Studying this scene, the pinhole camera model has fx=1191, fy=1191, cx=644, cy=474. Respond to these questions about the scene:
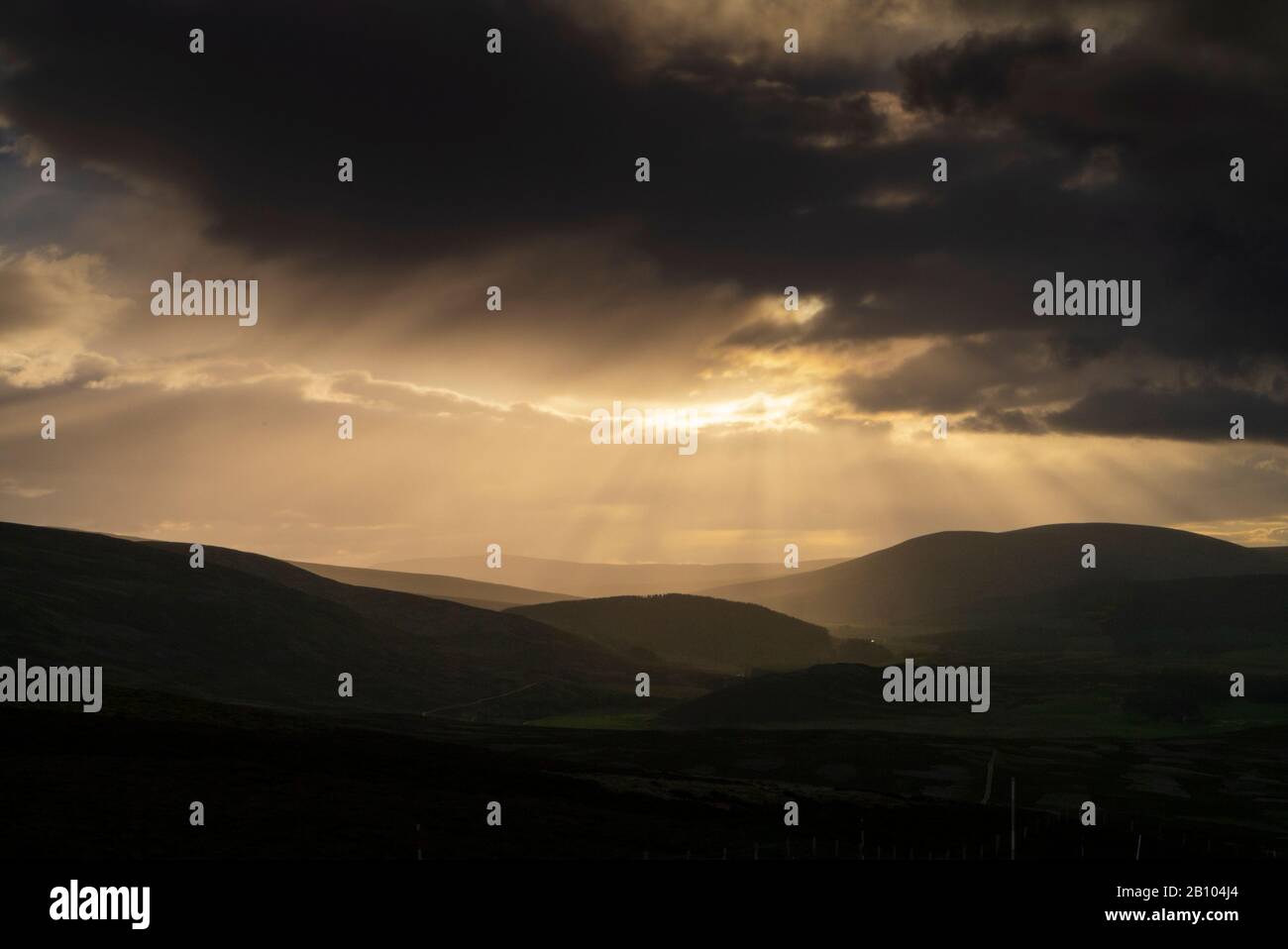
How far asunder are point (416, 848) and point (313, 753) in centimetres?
3758

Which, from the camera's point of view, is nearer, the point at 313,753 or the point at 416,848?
the point at 416,848

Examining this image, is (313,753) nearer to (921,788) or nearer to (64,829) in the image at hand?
(64,829)

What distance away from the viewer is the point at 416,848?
80188 millimetres

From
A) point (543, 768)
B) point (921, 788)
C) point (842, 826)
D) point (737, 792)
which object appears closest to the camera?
point (842, 826)
